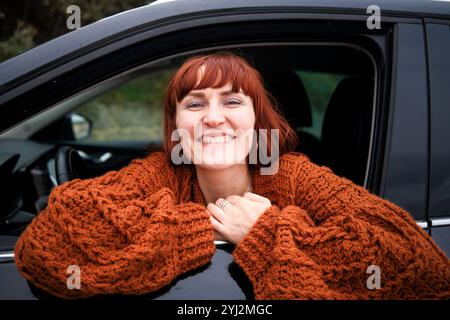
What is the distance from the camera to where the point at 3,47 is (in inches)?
188

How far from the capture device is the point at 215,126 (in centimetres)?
141

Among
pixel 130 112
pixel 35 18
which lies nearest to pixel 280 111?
pixel 35 18

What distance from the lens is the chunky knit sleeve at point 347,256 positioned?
115cm

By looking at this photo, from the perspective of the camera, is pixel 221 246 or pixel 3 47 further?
pixel 3 47

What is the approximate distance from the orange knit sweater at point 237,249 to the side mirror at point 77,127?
1.93 metres

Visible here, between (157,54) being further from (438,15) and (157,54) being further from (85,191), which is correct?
(438,15)

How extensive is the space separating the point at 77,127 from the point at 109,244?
2223 mm

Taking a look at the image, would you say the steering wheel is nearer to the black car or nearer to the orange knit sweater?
the black car

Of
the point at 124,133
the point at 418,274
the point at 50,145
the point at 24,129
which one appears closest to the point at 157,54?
the point at 418,274

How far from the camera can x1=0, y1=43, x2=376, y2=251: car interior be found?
71.7 inches

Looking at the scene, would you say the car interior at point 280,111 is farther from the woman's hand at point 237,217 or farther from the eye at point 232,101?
the woman's hand at point 237,217

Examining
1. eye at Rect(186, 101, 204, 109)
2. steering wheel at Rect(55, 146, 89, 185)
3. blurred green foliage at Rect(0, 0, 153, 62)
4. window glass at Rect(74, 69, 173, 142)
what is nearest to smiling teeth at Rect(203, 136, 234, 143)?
eye at Rect(186, 101, 204, 109)

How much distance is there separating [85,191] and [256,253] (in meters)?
0.50

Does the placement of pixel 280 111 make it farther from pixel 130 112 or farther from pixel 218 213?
pixel 130 112
